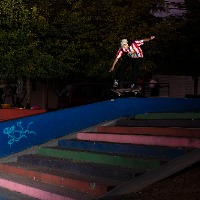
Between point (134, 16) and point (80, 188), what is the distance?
69.8 feet

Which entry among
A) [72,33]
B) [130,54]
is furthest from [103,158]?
[72,33]

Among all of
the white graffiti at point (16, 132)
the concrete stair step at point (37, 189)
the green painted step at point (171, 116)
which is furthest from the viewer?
the white graffiti at point (16, 132)

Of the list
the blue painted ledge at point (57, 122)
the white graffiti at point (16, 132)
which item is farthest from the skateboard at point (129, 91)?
the white graffiti at point (16, 132)

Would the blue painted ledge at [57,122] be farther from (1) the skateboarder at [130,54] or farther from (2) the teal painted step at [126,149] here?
(1) the skateboarder at [130,54]

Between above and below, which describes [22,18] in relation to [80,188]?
above

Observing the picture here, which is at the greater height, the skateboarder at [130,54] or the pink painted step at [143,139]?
the skateboarder at [130,54]

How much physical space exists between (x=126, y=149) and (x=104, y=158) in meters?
0.48

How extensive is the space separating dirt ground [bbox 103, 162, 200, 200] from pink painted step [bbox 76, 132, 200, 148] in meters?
0.93

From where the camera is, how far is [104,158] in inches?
378

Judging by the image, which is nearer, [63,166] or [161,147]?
[161,147]

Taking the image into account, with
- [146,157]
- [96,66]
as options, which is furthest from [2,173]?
[96,66]

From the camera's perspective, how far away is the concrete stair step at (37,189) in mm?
8513

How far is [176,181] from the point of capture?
7.82 meters

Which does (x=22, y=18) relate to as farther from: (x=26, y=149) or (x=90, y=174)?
(x=90, y=174)
